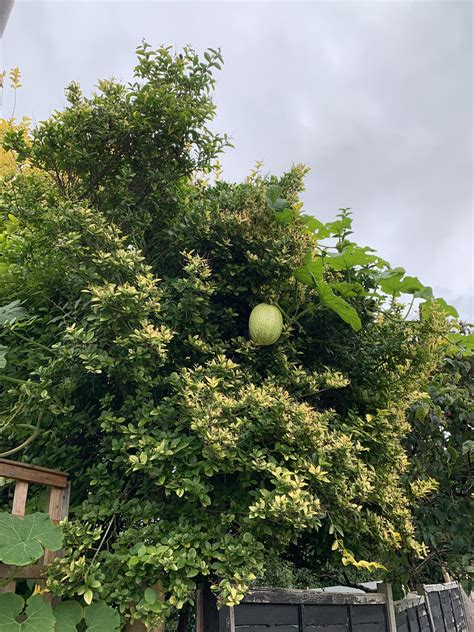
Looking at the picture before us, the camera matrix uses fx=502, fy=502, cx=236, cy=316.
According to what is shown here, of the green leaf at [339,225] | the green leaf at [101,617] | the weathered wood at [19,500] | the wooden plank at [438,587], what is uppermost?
the green leaf at [339,225]

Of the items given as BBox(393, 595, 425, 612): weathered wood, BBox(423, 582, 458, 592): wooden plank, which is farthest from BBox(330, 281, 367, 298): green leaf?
BBox(423, 582, 458, 592): wooden plank

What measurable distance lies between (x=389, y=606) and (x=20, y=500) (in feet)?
7.80

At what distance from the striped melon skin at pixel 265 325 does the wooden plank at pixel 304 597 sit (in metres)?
1.15

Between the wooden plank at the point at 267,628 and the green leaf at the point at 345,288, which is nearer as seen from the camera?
the wooden plank at the point at 267,628

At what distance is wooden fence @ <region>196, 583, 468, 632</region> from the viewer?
2289 mm

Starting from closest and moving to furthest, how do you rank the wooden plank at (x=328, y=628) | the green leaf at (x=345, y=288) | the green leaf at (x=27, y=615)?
the green leaf at (x=27, y=615) < the green leaf at (x=345, y=288) < the wooden plank at (x=328, y=628)

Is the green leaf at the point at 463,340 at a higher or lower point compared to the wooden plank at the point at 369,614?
higher

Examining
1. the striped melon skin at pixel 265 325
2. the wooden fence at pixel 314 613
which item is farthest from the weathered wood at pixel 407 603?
the striped melon skin at pixel 265 325

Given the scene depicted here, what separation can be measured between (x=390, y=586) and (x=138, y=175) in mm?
2905


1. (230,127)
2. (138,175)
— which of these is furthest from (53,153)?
(230,127)

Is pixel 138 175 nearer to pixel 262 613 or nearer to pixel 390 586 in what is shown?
pixel 262 613

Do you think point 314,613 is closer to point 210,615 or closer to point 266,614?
point 266,614

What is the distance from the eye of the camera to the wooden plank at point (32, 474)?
6.59ft

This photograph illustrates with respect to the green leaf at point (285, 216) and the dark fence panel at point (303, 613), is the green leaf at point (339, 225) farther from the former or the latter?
the dark fence panel at point (303, 613)
